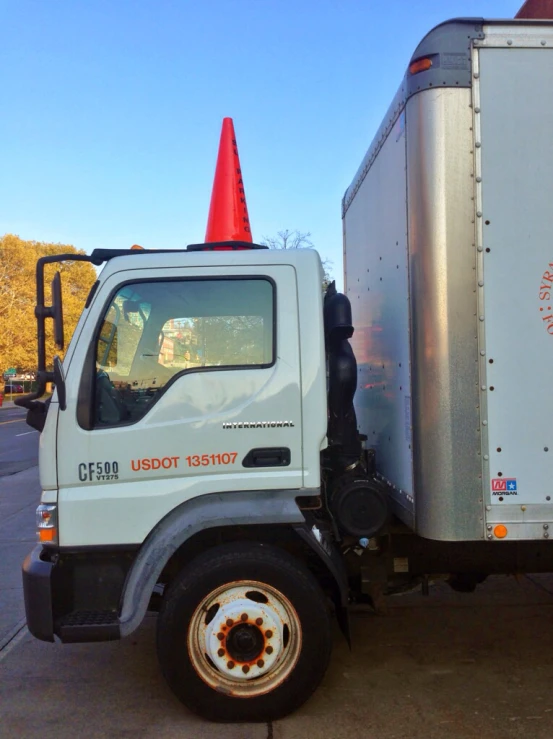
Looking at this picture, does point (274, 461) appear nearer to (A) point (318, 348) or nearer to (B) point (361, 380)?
(A) point (318, 348)

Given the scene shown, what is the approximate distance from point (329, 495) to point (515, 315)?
1362 mm

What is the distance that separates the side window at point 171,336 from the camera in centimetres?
312

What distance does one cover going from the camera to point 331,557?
10.4 feet

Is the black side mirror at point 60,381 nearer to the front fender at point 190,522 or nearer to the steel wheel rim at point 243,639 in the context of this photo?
the front fender at point 190,522

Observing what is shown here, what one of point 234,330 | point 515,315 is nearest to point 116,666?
point 234,330

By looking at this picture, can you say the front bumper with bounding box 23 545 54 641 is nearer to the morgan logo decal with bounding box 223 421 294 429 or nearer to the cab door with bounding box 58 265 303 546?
the cab door with bounding box 58 265 303 546

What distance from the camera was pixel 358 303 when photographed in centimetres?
437

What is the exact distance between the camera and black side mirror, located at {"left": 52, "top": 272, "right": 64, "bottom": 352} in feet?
9.48

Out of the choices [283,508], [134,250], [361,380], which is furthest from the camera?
A: [361,380]

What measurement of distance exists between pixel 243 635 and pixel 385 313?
1.89m

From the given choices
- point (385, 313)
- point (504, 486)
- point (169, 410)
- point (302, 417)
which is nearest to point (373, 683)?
point (504, 486)

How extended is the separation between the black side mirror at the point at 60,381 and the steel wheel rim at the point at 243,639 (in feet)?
3.92

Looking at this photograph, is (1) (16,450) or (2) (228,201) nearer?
(2) (228,201)

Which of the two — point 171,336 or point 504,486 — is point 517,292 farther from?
point 171,336
